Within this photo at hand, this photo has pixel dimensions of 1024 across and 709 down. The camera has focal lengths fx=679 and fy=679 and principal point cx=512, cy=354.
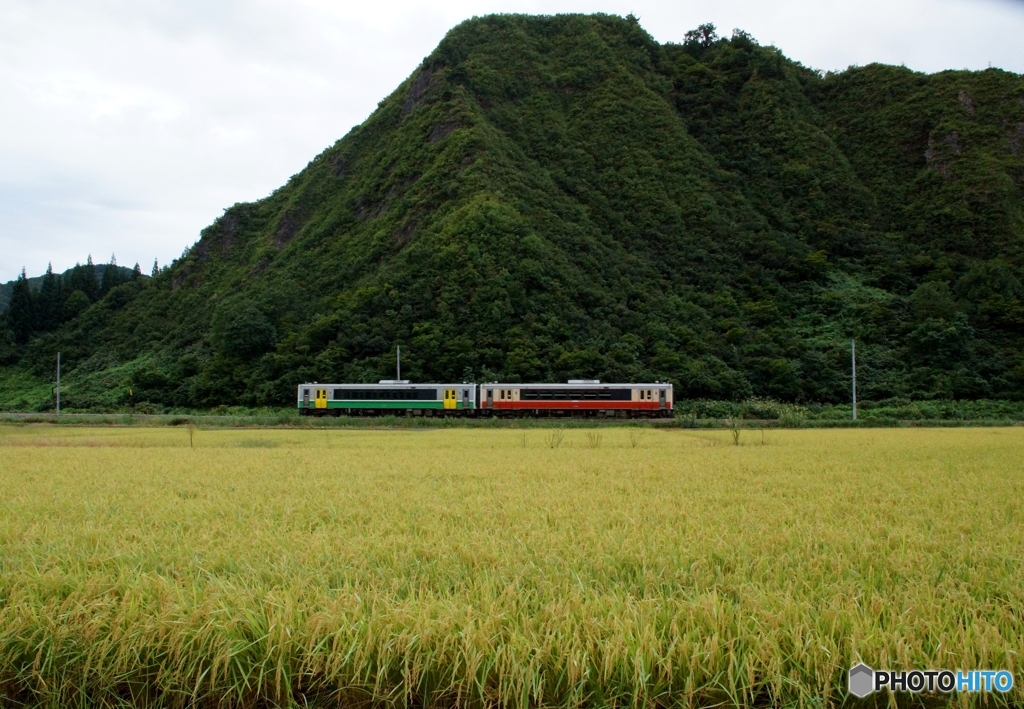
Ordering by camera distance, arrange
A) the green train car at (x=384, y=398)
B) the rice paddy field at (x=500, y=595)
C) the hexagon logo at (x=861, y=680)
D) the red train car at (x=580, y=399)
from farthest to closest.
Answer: the green train car at (x=384, y=398) < the red train car at (x=580, y=399) < the rice paddy field at (x=500, y=595) < the hexagon logo at (x=861, y=680)

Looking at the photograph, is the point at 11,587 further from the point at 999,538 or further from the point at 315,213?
the point at 315,213

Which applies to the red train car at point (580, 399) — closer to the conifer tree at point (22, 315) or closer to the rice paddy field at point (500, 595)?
the rice paddy field at point (500, 595)

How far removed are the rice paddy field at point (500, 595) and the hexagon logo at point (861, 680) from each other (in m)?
0.07

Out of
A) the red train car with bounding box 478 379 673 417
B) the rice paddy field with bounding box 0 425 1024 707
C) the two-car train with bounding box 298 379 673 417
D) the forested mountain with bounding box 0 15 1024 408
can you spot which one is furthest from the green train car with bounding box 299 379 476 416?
the rice paddy field with bounding box 0 425 1024 707

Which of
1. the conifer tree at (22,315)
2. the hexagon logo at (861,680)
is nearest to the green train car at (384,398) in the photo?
the hexagon logo at (861,680)

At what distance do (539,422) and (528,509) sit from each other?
83.8 ft

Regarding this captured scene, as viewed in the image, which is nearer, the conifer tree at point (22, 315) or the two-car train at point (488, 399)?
the two-car train at point (488, 399)

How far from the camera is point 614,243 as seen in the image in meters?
57.1

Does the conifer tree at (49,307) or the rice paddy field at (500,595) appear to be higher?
the conifer tree at (49,307)

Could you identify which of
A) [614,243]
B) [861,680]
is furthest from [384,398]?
[861,680]

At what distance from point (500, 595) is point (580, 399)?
3312cm

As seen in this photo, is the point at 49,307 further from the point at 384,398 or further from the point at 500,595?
the point at 500,595

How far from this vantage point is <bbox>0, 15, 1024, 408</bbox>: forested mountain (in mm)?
44938

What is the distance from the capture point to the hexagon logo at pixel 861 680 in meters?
2.94
